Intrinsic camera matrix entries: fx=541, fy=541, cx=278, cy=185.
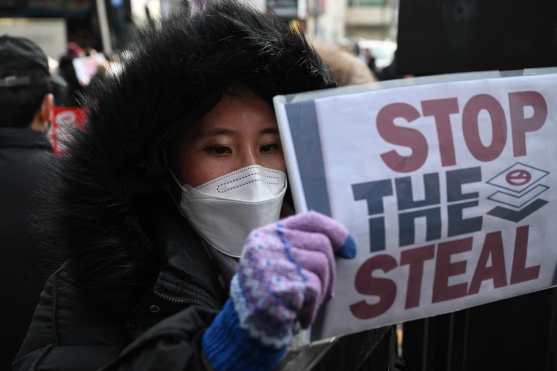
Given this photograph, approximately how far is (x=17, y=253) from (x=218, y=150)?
1.28 meters

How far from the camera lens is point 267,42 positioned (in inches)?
57.7

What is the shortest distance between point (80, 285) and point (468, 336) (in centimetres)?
110

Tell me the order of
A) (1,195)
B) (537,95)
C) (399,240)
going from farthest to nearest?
(1,195) < (537,95) < (399,240)

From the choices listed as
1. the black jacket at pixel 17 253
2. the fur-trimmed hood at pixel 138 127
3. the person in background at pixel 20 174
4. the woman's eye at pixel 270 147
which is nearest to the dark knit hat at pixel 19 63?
the person in background at pixel 20 174

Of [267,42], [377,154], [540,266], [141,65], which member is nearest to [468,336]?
[540,266]

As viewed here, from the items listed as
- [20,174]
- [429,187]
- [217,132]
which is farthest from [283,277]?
[20,174]

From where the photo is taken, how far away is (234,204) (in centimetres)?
143

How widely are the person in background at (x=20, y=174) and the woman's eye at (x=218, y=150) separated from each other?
35.5 inches

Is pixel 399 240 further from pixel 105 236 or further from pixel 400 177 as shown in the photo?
pixel 105 236

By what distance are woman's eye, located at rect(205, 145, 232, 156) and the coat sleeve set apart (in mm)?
498

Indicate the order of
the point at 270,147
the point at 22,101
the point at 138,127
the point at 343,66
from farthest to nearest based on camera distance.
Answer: the point at 343,66 → the point at 22,101 → the point at 270,147 → the point at 138,127

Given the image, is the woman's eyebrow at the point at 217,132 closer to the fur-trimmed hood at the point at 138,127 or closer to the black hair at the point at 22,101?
the fur-trimmed hood at the point at 138,127

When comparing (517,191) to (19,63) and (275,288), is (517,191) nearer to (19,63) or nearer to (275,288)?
(275,288)

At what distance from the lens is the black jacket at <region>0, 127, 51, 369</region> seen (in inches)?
87.8
